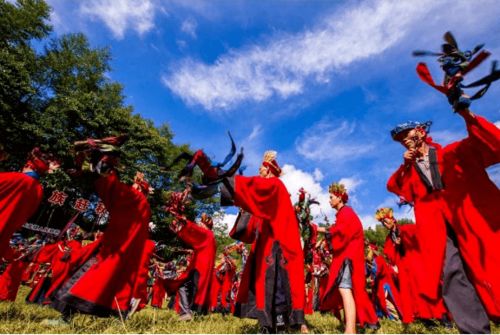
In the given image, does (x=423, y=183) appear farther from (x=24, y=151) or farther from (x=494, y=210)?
(x=24, y=151)

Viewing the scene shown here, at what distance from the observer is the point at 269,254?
14.3 feet

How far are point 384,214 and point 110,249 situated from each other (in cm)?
579

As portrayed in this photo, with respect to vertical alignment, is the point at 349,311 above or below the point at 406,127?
below

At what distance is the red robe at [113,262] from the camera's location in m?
4.35

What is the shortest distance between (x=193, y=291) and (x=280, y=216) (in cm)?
390

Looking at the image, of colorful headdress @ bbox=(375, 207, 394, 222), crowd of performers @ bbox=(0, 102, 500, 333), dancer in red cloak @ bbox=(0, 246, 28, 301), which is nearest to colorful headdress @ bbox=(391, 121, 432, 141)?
crowd of performers @ bbox=(0, 102, 500, 333)

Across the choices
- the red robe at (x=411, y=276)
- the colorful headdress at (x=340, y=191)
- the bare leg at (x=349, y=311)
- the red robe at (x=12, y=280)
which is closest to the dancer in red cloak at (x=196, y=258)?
the colorful headdress at (x=340, y=191)

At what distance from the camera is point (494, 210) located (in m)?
3.01

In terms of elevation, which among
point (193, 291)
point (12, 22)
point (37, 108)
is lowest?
point (193, 291)

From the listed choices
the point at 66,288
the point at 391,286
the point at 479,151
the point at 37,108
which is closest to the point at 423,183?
the point at 479,151

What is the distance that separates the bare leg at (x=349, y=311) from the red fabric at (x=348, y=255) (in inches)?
7.0

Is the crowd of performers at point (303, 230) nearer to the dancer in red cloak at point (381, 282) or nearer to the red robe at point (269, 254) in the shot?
the red robe at point (269, 254)

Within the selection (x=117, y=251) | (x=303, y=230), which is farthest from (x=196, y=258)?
(x=117, y=251)

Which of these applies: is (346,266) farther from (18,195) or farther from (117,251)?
(18,195)
